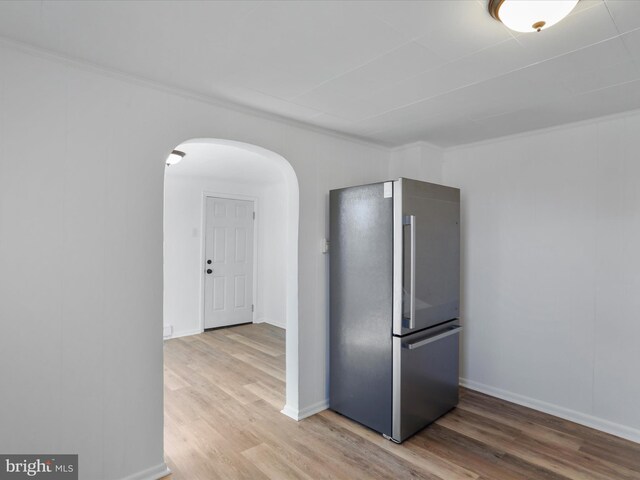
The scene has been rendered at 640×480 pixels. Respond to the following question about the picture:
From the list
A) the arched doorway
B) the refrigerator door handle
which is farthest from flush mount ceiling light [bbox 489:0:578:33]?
the arched doorway

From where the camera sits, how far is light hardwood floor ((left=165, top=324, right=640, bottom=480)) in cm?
217

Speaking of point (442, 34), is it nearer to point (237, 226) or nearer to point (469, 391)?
point (469, 391)

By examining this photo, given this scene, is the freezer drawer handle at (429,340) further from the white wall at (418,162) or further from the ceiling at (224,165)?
the ceiling at (224,165)

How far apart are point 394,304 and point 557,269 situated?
1.51 m

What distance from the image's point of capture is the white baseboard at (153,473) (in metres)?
2.02

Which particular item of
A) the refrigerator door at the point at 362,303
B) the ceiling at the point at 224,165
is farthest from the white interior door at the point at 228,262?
the refrigerator door at the point at 362,303

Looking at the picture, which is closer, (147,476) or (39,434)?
(39,434)

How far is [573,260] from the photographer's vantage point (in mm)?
2852

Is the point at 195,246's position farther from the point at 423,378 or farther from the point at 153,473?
the point at 423,378

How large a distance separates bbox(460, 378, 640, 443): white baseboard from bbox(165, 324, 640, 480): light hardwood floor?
65 millimetres

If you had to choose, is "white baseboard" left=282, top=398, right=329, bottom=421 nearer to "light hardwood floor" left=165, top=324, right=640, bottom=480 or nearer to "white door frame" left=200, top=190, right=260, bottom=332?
"light hardwood floor" left=165, top=324, right=640, bottom=480

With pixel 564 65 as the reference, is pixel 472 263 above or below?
below

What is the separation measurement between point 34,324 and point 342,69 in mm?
2034

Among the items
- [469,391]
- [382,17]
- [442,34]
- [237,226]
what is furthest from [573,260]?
[237,226]
